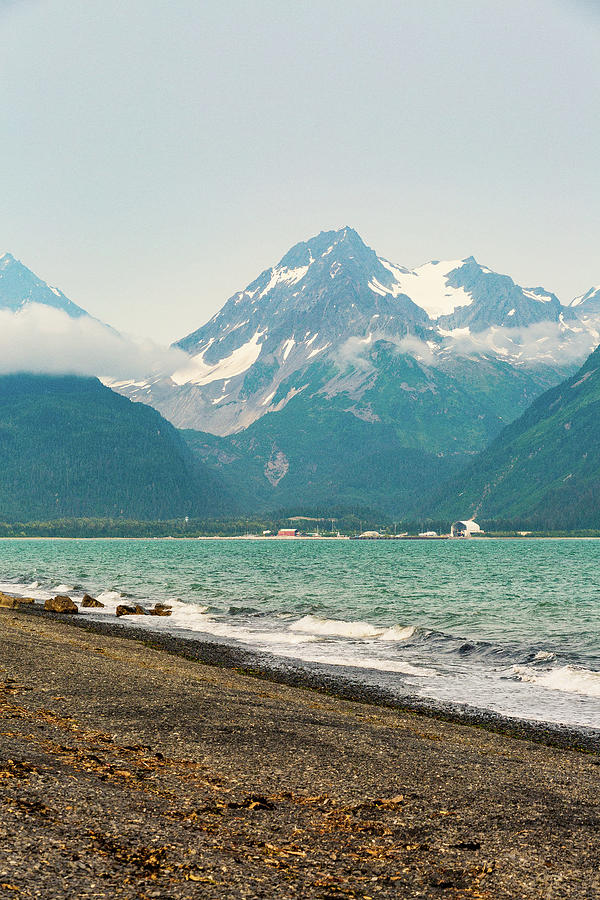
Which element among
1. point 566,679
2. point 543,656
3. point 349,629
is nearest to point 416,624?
point 349,629

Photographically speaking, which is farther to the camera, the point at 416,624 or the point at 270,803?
the point at 416,624

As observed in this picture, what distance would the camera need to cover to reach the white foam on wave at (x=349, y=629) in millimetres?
60438

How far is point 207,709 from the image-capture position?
25703 mm

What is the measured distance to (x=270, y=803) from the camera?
15.7 meters

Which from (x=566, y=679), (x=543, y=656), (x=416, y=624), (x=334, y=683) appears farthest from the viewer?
(x=416, y=624)

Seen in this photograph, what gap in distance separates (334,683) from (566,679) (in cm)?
1332

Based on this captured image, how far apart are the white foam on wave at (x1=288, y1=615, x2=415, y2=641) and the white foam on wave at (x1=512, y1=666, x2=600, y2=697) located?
16455 millimetres

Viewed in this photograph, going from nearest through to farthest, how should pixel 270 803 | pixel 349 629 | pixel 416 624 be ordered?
pixel 270 803, pixel 349 629, pixel 416 624

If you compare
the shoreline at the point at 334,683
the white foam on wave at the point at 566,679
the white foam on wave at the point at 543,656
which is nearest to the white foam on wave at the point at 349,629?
the shoreline at the point at 334,683

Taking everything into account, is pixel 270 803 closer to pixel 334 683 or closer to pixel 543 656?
pixel 334 683

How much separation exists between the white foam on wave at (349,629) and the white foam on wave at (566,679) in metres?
16.5

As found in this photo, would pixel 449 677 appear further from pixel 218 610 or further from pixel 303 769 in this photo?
pixel 218 610

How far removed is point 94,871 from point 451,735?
1756 cm

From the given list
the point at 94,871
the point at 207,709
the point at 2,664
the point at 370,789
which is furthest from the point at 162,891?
the point at 2,664
